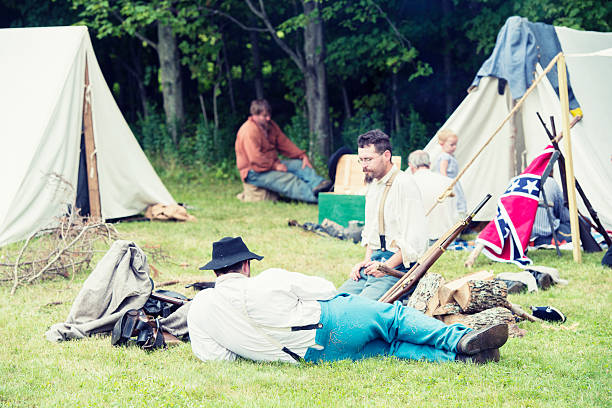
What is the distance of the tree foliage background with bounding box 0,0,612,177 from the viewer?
13.1 metres

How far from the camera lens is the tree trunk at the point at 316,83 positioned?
522 inches

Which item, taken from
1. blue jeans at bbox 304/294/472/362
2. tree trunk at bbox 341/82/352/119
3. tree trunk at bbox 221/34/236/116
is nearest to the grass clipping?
blue jeans at bbox 304/294/472/362

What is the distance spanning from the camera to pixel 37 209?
8172 millimetres

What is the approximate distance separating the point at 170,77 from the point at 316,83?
3179mm

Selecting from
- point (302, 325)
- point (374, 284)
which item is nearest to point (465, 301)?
point (374, 284)

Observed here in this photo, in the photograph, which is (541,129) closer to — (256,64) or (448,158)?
(448,158)

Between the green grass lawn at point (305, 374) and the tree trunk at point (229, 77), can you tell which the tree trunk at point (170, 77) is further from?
the green grass lawn at point (305, 374)

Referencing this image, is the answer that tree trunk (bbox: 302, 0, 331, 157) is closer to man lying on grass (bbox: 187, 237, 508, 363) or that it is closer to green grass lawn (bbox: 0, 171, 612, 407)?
green grass lawn (bbox: 0, 171, 612, 407)

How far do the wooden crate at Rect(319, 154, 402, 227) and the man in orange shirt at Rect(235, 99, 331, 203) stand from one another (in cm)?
156

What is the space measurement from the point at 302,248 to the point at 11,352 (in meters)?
3.86

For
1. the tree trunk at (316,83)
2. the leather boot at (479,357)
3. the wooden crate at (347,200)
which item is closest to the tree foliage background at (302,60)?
the tree trunk at (316,83)

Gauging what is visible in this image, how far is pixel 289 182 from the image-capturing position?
1136 cm

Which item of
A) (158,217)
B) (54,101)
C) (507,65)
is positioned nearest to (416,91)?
(507,65)

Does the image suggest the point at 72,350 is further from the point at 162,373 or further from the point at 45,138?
the point at 45,138
